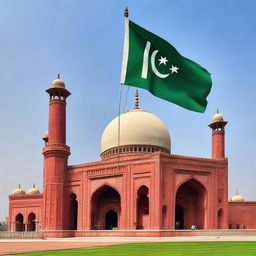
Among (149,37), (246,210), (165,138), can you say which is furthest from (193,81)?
(246,210)

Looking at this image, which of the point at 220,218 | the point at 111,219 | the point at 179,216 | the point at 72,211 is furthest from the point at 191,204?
the point at 72,211

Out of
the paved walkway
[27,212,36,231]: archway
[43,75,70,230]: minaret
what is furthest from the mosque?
[27,212,36,231]: archway

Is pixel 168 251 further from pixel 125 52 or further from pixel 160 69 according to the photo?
pixel 125 52

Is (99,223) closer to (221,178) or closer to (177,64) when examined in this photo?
(221,178)

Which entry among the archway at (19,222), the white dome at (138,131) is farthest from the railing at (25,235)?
the archway at (19,222)

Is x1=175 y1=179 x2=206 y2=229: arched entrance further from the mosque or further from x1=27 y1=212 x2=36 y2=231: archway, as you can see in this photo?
x1=27 y1=212 x2=36 y2=231: archway
